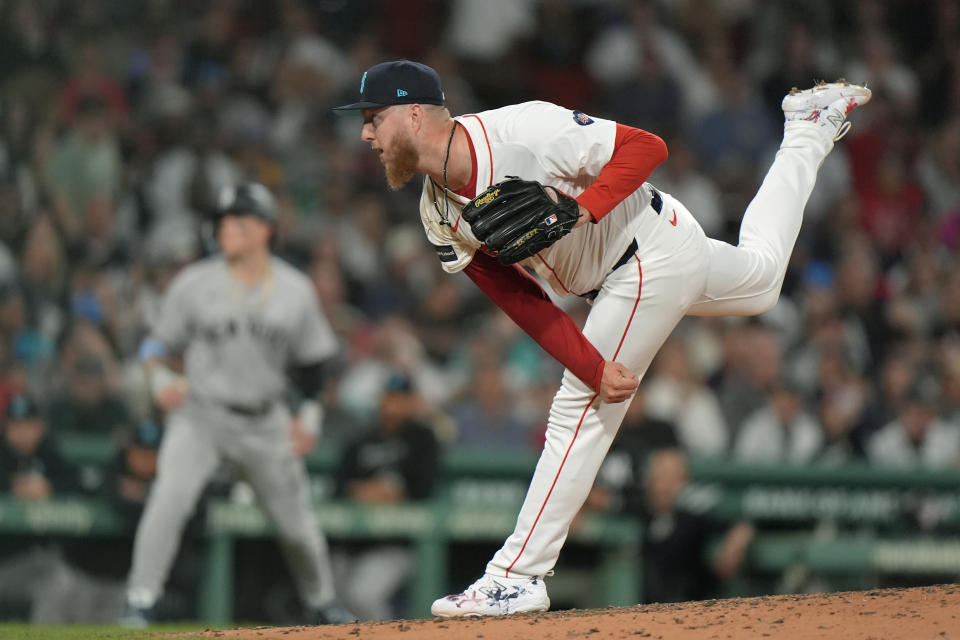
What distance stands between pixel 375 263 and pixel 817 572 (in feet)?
11.6

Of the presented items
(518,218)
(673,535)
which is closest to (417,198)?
(673,535)

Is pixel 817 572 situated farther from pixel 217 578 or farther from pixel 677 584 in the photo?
pixel 217 578

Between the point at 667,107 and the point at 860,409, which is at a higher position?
the point at 667,107

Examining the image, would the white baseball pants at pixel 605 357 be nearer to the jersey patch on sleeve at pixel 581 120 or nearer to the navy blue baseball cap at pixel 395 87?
the jersey patch on sleeve at pixel 581 120

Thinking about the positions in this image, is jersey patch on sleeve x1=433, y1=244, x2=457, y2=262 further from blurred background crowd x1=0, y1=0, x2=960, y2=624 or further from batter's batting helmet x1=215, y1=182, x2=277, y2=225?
blurred background crowd x1=0, y1=0, x2=960, y2=624

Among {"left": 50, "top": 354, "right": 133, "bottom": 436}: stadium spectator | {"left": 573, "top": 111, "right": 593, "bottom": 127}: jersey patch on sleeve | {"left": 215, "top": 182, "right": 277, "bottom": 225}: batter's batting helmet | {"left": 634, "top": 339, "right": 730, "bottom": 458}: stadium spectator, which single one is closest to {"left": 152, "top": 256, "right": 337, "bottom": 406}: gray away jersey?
{"left": 215, "top": 182, "right": 277, "bottom": 225}: batter's batting helmet

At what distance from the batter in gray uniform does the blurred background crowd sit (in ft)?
1.84

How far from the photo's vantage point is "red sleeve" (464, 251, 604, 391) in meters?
4.10

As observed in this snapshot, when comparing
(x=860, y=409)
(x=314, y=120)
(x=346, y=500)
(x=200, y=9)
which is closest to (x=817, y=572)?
(x=860, y=409)

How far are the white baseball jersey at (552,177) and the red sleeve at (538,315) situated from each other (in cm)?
7

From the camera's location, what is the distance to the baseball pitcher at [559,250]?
13.0 feet

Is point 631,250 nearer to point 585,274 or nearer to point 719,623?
point 585,274

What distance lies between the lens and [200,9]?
33.0ft

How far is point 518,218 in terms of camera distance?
3.80 metres
